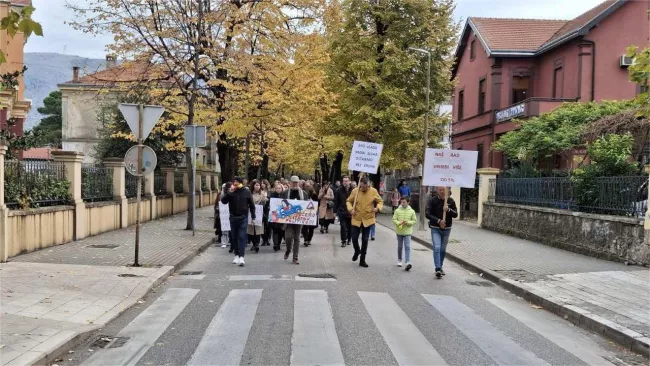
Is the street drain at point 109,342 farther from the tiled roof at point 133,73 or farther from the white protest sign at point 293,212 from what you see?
the tiled roof at point 133,73

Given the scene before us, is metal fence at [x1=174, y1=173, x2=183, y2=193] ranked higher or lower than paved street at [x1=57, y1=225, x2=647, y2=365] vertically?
higher

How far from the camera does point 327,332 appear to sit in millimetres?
6316

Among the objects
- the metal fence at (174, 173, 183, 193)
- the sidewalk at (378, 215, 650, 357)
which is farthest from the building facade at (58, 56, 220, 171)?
the sidewalk at (378, 215, 650, 357)

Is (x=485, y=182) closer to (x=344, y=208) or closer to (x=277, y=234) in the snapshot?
(x=344, y=208)

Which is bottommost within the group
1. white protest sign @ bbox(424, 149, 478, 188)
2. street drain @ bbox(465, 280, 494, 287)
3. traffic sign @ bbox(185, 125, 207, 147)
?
street drain @ bbox(465, 280, 494, 287)

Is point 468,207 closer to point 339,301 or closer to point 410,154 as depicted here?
point 410,154

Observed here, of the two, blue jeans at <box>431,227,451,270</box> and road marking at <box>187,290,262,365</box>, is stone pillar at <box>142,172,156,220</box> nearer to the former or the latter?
blue jeans at <box>431,227,451,270</box>

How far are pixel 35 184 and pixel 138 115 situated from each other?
364 centimetres

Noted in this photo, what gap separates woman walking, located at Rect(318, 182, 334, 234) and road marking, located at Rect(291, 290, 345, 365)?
350 inches

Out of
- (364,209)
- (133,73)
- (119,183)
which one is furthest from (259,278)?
(133,73)

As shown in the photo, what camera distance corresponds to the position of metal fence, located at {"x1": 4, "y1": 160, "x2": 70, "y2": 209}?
37.5ft

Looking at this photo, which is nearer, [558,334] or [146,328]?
[146,328]

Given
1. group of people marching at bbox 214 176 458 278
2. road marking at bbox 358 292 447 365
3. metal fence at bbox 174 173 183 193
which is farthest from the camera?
metal fence at bbox 174 173 183 193

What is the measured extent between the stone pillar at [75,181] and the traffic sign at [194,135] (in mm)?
2899
